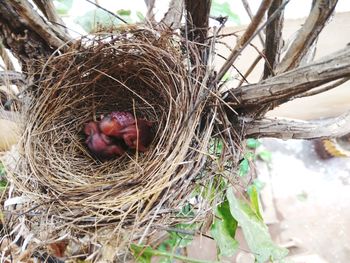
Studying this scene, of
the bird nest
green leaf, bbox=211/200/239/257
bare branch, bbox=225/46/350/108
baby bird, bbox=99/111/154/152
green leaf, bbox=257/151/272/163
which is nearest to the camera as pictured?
bare branch, bbox=225/46/350/108

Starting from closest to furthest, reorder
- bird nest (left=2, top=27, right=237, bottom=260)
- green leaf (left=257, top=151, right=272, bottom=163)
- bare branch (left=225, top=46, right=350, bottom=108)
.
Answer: bare branch (left=225, top=46, right=350, bottom=108), bird nest (left=2, top=27, right=237, bottom=260), green leaf (left=257, top=151, right=272, bottom=163)

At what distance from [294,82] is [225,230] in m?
0.28

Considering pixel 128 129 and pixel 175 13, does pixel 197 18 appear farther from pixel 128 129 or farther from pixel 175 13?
pixel 128 129

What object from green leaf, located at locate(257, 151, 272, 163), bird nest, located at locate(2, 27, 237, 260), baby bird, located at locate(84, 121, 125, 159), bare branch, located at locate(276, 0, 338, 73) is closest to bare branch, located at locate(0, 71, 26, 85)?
bird nest, located at locate(2, 27, 237, 260)

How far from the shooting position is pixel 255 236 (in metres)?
0.66

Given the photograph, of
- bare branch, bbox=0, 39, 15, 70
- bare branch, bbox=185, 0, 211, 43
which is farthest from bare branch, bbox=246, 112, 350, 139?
bare branch, bbox=0, 39, 15, 70

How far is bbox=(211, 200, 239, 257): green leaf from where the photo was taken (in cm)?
68

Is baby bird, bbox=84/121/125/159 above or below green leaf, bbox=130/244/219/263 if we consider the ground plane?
above

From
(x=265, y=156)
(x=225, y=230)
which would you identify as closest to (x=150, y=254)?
(x=225, y=230)

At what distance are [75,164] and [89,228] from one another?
247 millimetres

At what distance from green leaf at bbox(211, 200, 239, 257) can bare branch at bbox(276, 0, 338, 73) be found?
9.2 inches

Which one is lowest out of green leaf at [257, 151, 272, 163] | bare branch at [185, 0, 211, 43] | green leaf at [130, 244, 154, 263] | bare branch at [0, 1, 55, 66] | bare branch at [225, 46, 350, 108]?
green leaf at [130, 244, 154, 263]

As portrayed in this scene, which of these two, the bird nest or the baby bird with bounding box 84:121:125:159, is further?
the baby bird with bounding box 84:121:125:159

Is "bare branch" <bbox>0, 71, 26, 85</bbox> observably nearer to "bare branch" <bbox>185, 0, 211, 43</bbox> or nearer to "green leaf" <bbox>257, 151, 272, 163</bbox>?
"bare branch" <bbox>185, 0, 211, 43</bbox>
